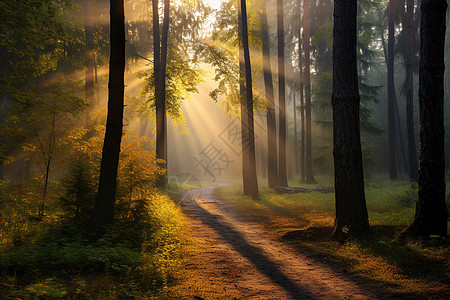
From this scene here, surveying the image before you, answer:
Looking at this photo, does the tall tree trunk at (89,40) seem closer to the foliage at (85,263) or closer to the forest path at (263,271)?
the foliage at (85,263)

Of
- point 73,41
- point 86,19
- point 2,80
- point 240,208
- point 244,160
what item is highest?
point 86,19

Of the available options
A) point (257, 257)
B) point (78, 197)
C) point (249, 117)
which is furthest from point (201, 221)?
point (249, 117)

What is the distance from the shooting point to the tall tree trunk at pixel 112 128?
651cm

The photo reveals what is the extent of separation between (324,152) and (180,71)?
12085mm

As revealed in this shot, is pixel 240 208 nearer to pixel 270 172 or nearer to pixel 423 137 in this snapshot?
pixel 270 172

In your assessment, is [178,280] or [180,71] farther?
[180,71]

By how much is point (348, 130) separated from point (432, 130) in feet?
5.57

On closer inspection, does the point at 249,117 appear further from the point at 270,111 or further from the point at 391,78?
the point at 391,78

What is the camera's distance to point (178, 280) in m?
4.67

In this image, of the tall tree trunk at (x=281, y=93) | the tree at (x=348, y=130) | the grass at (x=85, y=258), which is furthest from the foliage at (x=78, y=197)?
the tall tree trunk at (x=281, y=93)

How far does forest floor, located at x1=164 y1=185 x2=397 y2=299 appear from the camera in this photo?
4172 millimetres

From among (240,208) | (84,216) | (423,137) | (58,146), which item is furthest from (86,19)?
(423,137)

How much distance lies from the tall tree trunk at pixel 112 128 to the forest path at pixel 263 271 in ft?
8.22

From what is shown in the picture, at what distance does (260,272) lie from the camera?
16.9 feet
